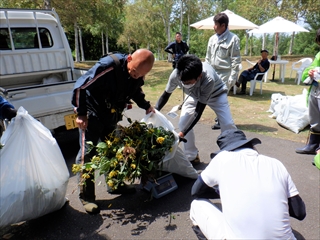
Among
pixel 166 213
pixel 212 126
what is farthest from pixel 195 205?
pixel 212 126

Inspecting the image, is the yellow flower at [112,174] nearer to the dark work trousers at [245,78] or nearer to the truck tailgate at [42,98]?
the truck tailgate at [42,98]

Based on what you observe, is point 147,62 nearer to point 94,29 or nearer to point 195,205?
point 195,205

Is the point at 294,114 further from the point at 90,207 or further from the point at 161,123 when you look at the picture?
the point at 90,207

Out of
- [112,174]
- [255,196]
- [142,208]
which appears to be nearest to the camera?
[255,196]

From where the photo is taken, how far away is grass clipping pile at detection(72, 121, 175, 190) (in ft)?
8.11

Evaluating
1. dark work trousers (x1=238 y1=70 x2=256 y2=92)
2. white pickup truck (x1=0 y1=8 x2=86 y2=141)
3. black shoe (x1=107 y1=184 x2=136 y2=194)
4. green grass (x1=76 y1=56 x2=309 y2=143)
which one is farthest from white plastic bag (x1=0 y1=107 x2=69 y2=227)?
dark work trousers (x1=238 y1=70 x2=256 y2=92)

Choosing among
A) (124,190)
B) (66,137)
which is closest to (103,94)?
(124,190)

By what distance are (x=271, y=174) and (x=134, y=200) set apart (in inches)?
70.2

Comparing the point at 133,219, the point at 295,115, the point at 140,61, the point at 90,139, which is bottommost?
the point at 133,219

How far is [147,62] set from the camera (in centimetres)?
240

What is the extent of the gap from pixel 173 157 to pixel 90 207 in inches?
41.0

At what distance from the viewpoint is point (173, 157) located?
3.04 metres

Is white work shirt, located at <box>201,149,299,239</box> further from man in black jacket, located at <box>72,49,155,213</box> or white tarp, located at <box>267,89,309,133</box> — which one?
white tarp, located at <box>267,89,309,133</box>

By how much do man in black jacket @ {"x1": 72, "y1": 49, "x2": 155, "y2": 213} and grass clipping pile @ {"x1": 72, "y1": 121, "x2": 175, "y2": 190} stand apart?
137mm
